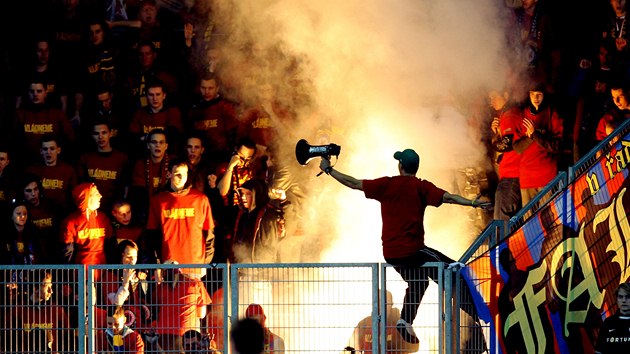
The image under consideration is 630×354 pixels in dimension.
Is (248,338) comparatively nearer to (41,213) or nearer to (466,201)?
(466,201)

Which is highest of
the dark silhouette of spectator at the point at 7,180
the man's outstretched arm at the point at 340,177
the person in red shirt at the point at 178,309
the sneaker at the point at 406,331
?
the dark silhouette of spectator at the point at 7,180

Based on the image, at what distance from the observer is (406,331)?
35.7 ft

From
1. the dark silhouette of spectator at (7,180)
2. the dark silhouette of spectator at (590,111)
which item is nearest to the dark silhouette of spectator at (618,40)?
the dark silhouette of spectator at (590,111)

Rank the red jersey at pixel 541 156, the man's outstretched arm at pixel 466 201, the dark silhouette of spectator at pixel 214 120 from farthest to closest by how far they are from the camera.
Result: 1. the dark silhouette of spectator at pixel 214 120
2. the red jersey at pixel 541 156
3. the man's outstretched arm at pixel 466 201

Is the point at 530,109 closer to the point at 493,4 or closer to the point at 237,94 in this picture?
the point at 493,4

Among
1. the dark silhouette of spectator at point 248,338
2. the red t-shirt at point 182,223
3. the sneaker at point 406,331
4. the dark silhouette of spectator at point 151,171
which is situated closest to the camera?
the dark silhouette of spectator at point 248,338

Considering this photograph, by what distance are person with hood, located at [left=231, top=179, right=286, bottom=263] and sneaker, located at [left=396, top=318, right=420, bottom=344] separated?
2.98 m

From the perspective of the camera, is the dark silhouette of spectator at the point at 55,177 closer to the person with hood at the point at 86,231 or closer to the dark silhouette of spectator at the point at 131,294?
the person with hood at the point at 86,231

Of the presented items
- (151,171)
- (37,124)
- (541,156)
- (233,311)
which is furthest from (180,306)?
(541,156)

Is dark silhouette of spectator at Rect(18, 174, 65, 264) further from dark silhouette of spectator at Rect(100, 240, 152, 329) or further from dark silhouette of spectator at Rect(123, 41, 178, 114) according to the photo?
dark silhouette of spectator at Rect(100, 240, 152, 329)

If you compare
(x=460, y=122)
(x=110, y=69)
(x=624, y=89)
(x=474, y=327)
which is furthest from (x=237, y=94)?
(x=474, y=327)

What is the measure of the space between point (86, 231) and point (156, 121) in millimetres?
1534

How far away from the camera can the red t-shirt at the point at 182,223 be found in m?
13.1

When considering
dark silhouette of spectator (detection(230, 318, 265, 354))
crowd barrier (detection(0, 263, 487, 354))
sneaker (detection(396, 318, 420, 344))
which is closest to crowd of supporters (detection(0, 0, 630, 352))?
crowd barrier (detection(0, 263, 487, 354))
